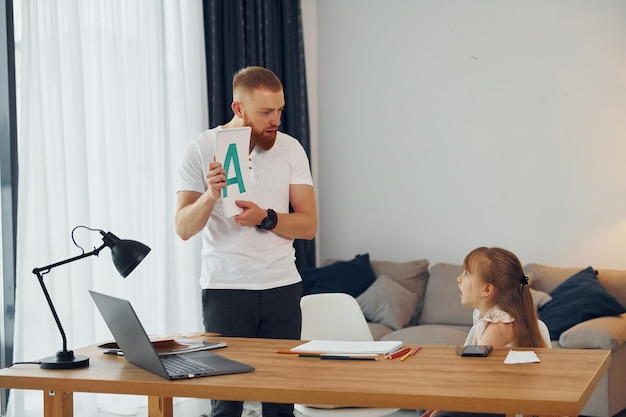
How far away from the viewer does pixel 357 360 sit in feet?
7.47

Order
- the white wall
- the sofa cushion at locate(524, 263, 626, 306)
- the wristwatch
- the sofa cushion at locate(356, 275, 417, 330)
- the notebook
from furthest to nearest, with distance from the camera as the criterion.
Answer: the white wall, the sofa cushion at locate(356, 275, 417, 330), the sofa cushion at locate(524, 263, 626, 306), the wristwatch, the notebook

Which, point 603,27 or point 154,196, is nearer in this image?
point 154,196

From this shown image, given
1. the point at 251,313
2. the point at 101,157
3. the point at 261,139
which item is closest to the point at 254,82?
the point at 261,139

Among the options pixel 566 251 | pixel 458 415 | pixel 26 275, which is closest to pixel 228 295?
pixel 458 415

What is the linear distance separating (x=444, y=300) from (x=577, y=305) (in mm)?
856

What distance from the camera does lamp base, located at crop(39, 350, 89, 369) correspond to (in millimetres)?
2316

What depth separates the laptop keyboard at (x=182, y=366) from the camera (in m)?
2.15

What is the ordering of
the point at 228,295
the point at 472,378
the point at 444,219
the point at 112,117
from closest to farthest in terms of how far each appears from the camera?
the point at 472,378 < the point at 228,295 < the point at 112,117 < the point at 444,219

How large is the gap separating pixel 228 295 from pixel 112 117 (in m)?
1.82

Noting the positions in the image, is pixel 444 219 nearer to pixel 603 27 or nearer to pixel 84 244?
pixel 603 27

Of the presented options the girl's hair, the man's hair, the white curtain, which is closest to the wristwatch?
the man's hair

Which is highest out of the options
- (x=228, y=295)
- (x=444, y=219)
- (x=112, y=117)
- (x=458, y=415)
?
(x=112, y=117)

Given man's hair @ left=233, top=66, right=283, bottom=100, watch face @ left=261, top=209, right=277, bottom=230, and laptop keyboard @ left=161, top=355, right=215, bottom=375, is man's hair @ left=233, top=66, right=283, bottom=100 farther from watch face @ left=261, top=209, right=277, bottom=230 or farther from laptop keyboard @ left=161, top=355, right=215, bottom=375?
laptop keyboard @ left=161, top=355, right=215, bottom=375

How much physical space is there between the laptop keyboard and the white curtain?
5.65 feet
